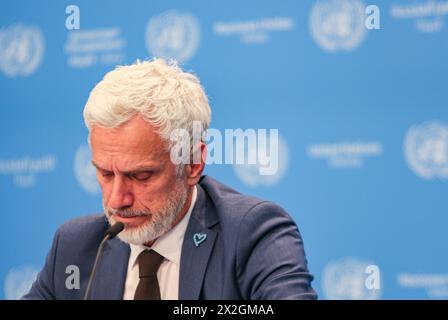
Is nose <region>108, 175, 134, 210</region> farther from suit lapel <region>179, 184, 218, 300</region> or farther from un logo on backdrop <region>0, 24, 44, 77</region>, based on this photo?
un logo on backdrop <region>0, 24, 44, 77</region>

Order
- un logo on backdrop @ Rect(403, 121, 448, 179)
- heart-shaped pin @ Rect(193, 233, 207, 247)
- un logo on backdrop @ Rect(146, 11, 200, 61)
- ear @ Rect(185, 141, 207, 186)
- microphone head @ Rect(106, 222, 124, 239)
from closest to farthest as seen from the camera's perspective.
Result: microphone head @ Rect(106, 222, 124, 239), heart-shaped pin @ Rect(193, 233, 207, 247), ear @ Rect(185, 141, 207, 186), un logo on backdrop @ Rect(403, 121, 448, 179), un logo on backdrop @ Rect(146, 11, 200, 61)

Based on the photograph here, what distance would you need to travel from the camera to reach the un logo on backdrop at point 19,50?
10.3 ft

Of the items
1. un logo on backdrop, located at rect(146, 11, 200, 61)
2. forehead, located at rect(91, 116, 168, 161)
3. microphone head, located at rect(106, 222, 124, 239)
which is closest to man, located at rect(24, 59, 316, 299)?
forehead, located at rect(91, 116, 168, 161)

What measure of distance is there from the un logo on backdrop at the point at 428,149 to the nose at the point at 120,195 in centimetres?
108

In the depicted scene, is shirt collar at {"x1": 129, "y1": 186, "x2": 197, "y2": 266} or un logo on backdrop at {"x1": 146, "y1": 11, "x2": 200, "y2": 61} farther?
un logo on backdrop at {"x1": 146, "y1": 11, "x2": 200, "y2": 61}

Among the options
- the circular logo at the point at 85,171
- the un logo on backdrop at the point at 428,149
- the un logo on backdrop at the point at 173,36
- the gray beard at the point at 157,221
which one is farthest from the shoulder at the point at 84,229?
the un logo on backdrop at the point at 428,149

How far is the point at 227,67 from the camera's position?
2.94 metres

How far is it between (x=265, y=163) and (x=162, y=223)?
644mm

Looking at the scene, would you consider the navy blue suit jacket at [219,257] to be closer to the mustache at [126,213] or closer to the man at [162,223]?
the man at [162,223]

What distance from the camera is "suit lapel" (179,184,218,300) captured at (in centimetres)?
220

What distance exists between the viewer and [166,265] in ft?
7.43

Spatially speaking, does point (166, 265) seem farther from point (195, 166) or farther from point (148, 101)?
point (148, 101)

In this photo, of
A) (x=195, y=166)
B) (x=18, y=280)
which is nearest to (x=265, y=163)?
(x=195, y=166)
